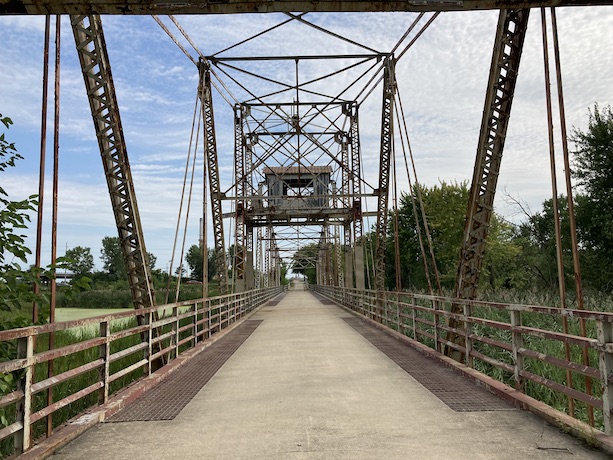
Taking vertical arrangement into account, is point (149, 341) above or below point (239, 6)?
below

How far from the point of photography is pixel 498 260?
39.0m

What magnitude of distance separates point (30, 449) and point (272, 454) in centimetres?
203

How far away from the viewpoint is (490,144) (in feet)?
29.8

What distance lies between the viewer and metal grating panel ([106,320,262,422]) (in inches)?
232

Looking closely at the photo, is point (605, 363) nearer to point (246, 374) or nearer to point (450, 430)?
point (450, 430)

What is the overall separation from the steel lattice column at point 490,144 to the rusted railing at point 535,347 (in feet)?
2.51

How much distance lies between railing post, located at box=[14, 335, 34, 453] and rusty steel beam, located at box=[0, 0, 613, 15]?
3345 mm

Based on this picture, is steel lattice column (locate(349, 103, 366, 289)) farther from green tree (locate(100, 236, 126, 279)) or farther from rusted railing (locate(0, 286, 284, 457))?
green tree (locate(100, 236, 126, 279))

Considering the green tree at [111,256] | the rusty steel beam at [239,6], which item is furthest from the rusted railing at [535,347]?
the green tree at [111,256]

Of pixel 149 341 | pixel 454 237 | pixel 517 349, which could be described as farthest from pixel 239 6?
pixel 454 237

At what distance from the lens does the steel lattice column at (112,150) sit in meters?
8.23

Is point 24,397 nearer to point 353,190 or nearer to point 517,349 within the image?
point 517,349

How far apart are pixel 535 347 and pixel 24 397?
41.6 feet

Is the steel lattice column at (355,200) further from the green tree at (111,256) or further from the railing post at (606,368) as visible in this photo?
the green tree at (111,256)
